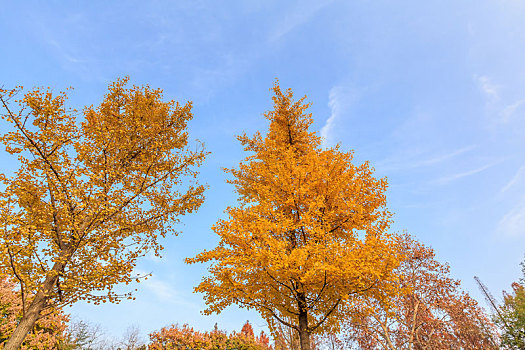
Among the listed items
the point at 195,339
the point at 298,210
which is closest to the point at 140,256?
the point at 195,339

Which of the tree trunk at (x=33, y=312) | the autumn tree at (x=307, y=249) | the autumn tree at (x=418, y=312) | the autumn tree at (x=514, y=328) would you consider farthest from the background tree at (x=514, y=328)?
the tree trunk at (x=33, y=312)

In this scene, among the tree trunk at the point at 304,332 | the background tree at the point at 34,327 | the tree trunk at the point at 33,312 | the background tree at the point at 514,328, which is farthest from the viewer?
the background tree at the point at 514,328

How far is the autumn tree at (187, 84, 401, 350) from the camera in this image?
5844mm

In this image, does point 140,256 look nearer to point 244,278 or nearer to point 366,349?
point 244,278

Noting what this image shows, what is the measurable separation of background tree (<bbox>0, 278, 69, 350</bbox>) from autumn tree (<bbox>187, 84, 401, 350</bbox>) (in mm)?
5410

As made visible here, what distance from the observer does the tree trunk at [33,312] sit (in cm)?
530

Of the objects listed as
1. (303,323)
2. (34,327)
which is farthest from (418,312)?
(34,327)

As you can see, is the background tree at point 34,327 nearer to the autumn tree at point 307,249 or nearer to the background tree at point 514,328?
the autumn tree at point 307,249

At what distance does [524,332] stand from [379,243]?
1905 cm

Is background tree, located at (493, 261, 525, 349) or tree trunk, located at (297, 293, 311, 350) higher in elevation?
background tree, located at (493, 261, 525, 349)

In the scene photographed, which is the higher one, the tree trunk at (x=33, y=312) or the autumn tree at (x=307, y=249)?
the autumn tree at (x=307, y=249)

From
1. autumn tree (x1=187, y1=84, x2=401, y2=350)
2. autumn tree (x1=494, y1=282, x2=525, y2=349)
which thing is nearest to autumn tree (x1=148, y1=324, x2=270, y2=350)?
autumn tree (x1=187, y1=84, x2=401, y2=350)

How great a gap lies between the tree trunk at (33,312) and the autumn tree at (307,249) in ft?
9.98

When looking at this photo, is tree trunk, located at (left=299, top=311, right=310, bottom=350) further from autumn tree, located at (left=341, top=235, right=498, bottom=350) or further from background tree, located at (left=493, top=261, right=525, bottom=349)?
background tree, located at (left=493, top=261, right=525, bottom=349)
